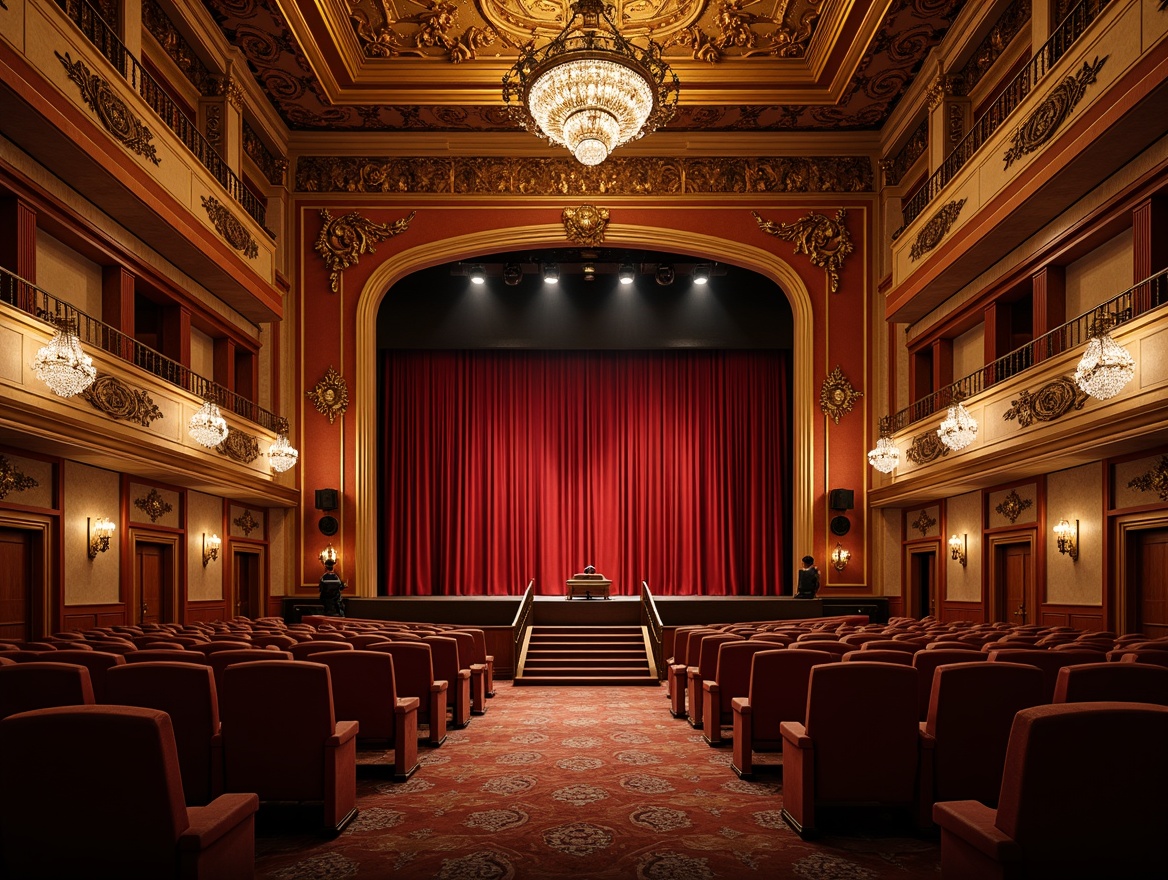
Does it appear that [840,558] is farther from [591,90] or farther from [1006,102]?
[591,90]

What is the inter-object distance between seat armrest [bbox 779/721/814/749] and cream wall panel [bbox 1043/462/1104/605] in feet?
21.4

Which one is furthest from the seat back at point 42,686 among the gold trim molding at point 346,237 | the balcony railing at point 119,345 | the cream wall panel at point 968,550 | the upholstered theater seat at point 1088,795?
the gold trim molding at point 346,237

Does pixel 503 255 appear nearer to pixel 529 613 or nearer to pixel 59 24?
pixel 529 613

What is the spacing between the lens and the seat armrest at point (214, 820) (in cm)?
260

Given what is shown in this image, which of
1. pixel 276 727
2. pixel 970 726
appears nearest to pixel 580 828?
pixel 276 727

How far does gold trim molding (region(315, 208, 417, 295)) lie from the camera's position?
50.6 ft

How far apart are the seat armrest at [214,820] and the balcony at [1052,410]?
7174 millimetres

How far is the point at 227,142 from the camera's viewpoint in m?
12.9

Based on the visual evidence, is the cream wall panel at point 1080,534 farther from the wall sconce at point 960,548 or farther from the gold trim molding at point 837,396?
the gold trim molding at point 837,396

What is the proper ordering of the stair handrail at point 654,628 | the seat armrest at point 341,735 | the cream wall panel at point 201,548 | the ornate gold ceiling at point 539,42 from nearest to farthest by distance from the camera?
the seat armrest at point 341,735 → the stair handrail at point 654,628 → the cream wall panel at point 201,548 → the ornate gold ceiling at point 539,42

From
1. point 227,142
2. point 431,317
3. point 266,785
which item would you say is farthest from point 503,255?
point 266,785

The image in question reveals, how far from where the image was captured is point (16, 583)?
8773 mm

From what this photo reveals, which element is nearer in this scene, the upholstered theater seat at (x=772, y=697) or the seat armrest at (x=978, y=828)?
the seat armrest at (x=978, y=828)

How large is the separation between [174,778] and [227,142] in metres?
12.1
